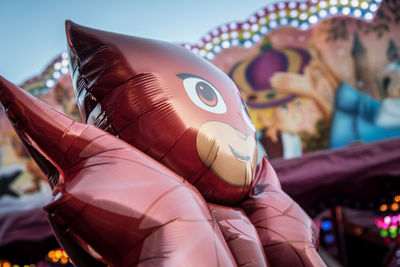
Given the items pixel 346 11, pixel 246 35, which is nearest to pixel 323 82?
pixel 346 11

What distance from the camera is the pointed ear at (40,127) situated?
1.99 ft

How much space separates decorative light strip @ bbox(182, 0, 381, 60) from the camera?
2945 millimetres

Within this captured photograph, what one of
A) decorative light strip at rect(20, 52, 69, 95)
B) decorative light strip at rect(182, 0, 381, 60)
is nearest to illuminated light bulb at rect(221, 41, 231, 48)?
decorative light strip at rect(182, 0, 381, 60)

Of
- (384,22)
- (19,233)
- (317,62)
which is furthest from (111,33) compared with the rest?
(384,22)

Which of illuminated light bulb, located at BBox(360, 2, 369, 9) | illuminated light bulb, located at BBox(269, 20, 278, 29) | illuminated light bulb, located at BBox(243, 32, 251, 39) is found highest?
illuminated light bulb, located at BBox(360, 2, 369, 9)

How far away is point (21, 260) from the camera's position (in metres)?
2.27

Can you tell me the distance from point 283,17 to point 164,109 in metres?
2.63

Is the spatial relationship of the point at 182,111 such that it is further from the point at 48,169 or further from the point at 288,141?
the point at 288,141

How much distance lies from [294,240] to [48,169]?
2.01ft

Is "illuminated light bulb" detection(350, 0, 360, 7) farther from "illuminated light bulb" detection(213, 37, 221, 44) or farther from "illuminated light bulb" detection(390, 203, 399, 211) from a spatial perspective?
"illuminated light bulb" detection(390, 203, 399, 211)

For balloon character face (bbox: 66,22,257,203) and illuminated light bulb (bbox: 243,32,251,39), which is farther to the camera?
illuminated light bulb (bbox: 243,32,251,39)

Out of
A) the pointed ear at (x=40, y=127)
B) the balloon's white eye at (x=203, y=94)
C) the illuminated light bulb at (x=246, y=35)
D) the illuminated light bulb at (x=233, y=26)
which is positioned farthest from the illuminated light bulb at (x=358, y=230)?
the pointed ear at (x=40, y=127)

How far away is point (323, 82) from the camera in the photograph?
3158mm

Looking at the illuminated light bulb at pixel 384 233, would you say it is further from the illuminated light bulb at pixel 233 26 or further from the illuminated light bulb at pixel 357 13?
the illuminated light bulb at pixel 233 26
